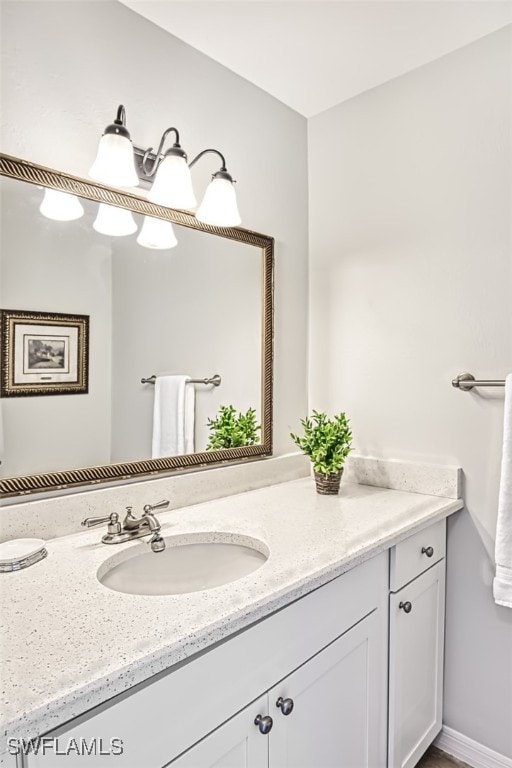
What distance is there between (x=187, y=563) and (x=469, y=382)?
1.05 meters

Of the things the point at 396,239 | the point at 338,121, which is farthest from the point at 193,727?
the point at 338,121

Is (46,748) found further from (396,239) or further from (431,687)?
(396,239)

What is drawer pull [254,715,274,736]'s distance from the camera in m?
0.93

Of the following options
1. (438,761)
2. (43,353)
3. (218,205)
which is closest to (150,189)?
(218,205)

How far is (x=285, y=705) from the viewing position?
0.99m

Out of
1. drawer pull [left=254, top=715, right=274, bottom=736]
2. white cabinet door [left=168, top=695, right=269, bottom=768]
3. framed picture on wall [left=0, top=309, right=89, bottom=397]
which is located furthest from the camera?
framed picture on wall [left=0, top=309, right=89, bottom=397]

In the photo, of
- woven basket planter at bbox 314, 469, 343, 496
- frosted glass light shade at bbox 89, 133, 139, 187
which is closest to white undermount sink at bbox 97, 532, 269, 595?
woven basket planter at bbox 314, 469, 343, 496

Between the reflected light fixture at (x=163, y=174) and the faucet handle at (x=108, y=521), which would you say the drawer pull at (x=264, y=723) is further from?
the reflected light fixture at (x=163, y=174)

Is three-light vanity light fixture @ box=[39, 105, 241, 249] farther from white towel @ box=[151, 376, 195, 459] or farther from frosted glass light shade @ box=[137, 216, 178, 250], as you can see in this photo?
white towel @ box=[151, 376, 195, 459]

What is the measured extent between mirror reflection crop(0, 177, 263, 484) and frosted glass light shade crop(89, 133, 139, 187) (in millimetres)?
102

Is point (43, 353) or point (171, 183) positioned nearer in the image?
point (43, 353)

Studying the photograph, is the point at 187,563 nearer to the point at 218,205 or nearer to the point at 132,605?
the point at 132,605

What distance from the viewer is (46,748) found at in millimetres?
649

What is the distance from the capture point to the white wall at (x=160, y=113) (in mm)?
1222
